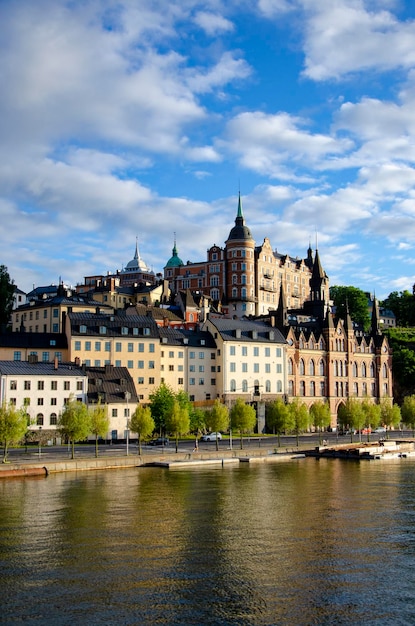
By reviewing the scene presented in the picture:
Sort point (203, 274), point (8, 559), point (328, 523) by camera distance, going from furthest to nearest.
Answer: point (203, 274) → point (328, 523) → point (8, 559)

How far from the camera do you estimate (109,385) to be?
9781 cm

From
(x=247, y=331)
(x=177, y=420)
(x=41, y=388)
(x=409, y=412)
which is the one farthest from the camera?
(x=409, y=412)

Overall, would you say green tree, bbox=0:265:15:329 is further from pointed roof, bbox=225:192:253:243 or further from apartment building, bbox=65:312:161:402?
pointed roof, bbox=225:192:253:243

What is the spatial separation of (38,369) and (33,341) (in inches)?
533

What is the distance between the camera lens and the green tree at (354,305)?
170 m

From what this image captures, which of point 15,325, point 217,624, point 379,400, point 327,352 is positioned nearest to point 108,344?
point 15,325

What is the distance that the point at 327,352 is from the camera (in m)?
136

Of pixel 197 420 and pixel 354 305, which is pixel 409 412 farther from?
pixel 354 305

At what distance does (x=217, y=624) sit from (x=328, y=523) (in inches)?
773

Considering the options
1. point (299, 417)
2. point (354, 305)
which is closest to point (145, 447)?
point (299, 417)

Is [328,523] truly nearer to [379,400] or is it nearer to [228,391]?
[228,391]

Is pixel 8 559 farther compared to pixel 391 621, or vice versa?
pixel 8 559

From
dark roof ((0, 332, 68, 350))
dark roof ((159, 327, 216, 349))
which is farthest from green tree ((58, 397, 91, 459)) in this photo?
dark roof ((159, 327, 216, 349))

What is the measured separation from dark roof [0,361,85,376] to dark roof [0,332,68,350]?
346 inches
